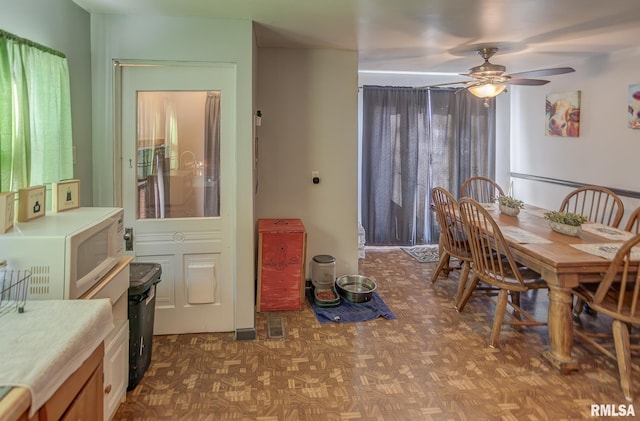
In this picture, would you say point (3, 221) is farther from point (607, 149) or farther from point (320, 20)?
point (607, 149)

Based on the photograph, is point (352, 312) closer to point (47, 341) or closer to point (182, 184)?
point (182, 184)

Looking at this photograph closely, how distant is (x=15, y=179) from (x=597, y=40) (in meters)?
4.42

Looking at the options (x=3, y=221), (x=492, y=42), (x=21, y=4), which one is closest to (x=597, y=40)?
(x=492, y=42)

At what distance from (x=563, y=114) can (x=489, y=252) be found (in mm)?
2874

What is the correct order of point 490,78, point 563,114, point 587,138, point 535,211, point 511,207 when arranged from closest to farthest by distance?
point 490,78
point 511,207
point 535,211
point 587,138
point 563,114

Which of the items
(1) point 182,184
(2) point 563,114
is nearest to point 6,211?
(1) point 182,184

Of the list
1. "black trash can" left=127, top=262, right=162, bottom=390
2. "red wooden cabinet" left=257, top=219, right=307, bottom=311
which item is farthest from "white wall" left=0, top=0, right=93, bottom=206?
"red wooden cabinet" left=257, top=219, right=307, bottom=311

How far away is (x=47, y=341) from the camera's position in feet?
4.17

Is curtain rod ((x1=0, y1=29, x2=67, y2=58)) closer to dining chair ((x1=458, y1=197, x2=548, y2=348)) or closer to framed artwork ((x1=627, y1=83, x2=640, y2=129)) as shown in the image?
dining chair ((x1=458, y1=197, x2=548, y2=348))

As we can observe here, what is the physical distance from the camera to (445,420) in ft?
7.27

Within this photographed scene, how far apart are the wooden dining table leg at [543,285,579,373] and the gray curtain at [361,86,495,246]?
3141 millimetres

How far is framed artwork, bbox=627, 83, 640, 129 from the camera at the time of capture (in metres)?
4.01

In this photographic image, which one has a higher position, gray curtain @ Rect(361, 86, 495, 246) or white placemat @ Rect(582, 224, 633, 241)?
gray curtain @ Rect(361, 86, 495, 246)

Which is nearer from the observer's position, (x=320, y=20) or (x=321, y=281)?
(x=320, y=20)
